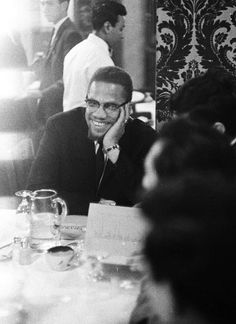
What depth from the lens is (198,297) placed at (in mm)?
575

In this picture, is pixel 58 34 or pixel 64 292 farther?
pixel 58 34

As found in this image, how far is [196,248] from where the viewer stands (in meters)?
0.56

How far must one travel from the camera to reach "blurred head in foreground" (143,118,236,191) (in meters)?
0.68

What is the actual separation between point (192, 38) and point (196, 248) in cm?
211

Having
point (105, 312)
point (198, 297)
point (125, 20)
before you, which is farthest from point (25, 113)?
point (198, 297)

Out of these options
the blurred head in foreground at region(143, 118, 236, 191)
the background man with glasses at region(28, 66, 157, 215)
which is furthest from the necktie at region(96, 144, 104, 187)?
→ the blurred head in foreground at region(143, 118, 236, 191)

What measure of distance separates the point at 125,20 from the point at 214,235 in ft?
8.01

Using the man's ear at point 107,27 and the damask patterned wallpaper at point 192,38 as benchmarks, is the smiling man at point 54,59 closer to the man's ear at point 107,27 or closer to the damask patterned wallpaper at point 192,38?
the man's ear at point 107,27

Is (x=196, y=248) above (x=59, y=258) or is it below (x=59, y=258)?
above

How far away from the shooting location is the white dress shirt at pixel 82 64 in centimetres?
282

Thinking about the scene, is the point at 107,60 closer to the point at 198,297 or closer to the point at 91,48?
the point at 91,48

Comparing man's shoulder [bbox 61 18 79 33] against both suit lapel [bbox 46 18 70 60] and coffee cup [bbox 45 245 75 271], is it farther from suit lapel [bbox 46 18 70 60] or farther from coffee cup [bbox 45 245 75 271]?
coffee cup [bbox 45 245 75 271]

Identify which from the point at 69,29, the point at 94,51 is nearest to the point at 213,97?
the point at 94,51

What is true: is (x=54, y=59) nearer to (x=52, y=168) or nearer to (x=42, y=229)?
(x=52, y=168)
